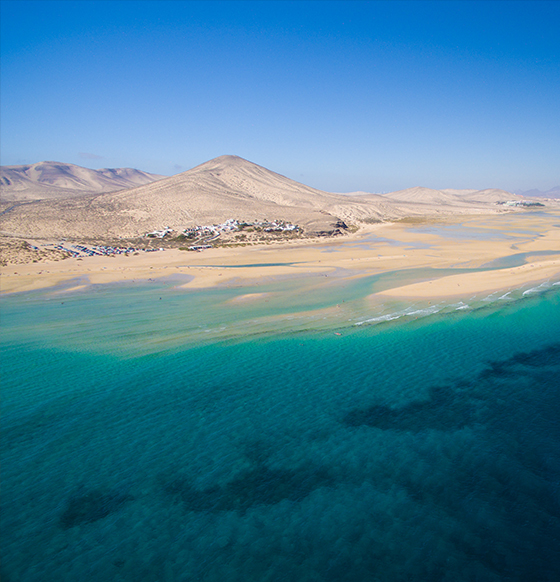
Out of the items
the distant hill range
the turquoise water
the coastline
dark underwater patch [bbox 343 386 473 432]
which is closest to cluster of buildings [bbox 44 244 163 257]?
the coastline

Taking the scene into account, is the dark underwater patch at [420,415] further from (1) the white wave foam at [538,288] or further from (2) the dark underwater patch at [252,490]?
(1) the white wave foam at [538,288]

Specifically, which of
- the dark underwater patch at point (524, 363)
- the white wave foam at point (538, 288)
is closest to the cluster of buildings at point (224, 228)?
the white wave foam at point (538, 288)

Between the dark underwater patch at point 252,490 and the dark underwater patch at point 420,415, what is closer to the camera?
the dark underwater patch at point 252,490

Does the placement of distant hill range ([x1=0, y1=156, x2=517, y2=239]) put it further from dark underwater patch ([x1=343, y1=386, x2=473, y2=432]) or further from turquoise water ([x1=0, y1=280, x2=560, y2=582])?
dark underwater patch ([x1=343, y1=386, x2=473, y2=432])

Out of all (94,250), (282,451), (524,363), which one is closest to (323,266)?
(524,363)

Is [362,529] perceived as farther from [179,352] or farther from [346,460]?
[179,352]

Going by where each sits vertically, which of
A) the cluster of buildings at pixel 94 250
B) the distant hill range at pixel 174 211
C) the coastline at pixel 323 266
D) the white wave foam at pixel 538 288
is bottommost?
the white wave foam at pixel 538 288

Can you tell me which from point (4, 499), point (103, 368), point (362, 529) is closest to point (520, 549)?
point (362, 529)

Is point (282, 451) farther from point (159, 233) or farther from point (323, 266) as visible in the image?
point (159, 233)
